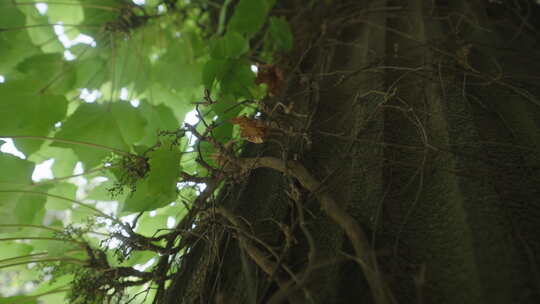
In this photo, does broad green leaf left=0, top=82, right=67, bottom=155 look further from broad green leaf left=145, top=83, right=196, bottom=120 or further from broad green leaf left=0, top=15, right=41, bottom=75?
broad green leaf left=145, top=83, right=196, bottom=120

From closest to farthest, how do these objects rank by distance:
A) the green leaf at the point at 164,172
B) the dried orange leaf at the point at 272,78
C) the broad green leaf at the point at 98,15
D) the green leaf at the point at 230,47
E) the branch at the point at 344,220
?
1. the branch at the point at 344,220
2. the green leaf at the point at 164,172
3. the green leaf at the point at 230,47
4. the dried orange leaf at the point at 272,78
5. the broad green leaf at the point at 98,15

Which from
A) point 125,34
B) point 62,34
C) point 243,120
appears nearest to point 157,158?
point 243,120

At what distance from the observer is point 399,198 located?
548mm

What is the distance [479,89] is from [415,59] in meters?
0.19

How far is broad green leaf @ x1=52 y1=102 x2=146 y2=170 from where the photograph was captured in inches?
34.4

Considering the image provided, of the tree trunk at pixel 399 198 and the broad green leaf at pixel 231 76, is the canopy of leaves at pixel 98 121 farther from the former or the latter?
the tree trunk at pixel 399 198

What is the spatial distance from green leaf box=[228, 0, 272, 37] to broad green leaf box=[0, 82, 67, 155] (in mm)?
540

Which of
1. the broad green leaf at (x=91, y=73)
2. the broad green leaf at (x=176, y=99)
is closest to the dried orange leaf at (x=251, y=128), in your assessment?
the broad green leaf at (x=176, y=99)

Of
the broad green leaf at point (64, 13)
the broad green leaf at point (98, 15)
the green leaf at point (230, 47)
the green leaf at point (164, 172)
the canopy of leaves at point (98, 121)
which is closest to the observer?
the green leaf at point (164, 172)

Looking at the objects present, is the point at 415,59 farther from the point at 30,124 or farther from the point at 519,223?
the point at 30,124

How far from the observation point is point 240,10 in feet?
3.03

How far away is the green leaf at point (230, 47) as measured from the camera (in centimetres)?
90

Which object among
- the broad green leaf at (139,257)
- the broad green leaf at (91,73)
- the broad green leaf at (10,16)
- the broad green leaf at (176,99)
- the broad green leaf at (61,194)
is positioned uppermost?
the broad green leaf at (10,16)

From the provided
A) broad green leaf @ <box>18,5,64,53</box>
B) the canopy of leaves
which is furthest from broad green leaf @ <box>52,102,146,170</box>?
broad green leaf @ <box>18,5,64,53</box>
